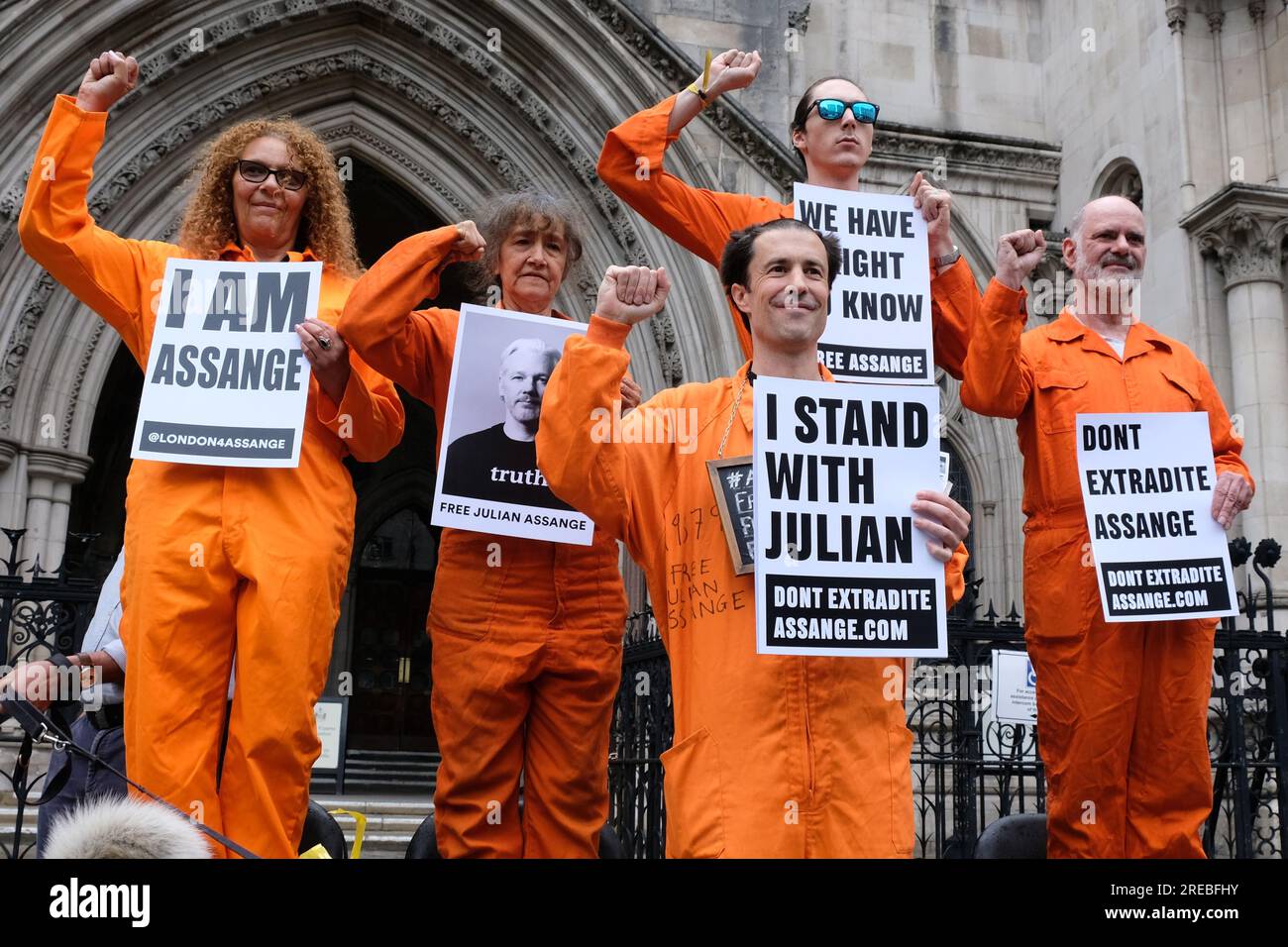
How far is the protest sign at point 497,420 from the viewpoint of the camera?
351 cm

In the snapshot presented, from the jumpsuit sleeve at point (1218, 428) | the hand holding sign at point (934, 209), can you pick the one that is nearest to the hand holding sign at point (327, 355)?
the hand holding sign at point (934, 209)

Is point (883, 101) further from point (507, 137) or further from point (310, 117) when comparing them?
point (310, 117)

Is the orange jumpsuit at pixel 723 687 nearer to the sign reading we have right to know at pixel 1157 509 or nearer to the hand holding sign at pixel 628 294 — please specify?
the hand holding sign at pixel 628 294

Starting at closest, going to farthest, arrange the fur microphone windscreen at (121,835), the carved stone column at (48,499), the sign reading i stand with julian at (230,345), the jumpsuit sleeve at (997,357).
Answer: the fur microphone windscreen at (121,835) → the sign reading i stand with julian at (230,345) → the jumpsuit sleeve at (997,357) → the carved stone column at (48,499)

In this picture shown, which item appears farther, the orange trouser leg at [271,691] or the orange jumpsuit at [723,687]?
the orange trouser leg at [271,691]

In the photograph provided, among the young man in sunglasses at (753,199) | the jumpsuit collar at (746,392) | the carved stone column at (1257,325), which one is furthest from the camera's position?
the carved stone column at (1257,325)

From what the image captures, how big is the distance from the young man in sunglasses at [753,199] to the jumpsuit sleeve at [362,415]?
42.9 inches

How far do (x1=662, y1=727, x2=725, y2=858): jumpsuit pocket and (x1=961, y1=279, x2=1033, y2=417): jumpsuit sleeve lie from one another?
154 cm

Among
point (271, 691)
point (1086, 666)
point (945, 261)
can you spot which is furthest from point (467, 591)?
point (945, 261)

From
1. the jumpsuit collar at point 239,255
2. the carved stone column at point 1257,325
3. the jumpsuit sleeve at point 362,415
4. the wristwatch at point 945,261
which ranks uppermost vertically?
the carved stone column at point 1257,325

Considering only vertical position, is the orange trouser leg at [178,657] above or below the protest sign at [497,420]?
below
